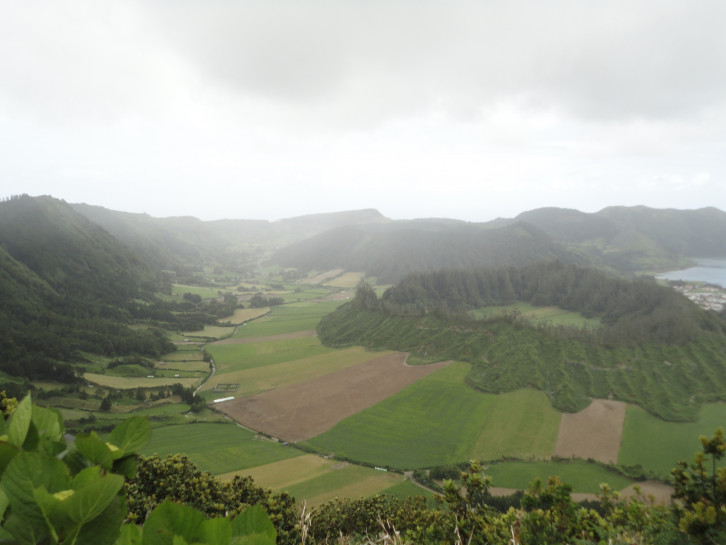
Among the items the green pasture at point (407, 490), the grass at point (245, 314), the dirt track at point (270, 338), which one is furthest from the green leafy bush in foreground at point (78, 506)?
the grass at point (245, 314)

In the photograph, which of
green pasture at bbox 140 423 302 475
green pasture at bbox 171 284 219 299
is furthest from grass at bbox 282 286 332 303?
green pasture at bbox 140 423 302 475

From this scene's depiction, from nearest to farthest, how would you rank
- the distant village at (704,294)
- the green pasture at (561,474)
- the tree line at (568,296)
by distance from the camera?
the green pasture at (561,474) < the tree line at (568,296) < the distant village at (704,294)

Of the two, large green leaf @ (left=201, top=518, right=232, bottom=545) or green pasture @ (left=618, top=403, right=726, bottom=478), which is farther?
green pasture @ (left=618, top=403, right=726, bottom=478)

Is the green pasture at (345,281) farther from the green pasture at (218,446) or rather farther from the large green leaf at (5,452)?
the large green leaf at (5,452)

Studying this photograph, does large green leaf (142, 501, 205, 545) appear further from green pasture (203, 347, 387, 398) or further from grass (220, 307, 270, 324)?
grass (220, 307, 270, 324)

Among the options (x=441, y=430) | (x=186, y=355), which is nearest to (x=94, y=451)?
(x=441, y=430)

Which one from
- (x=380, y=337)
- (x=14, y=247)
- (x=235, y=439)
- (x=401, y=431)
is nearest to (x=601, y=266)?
(x=380, y=337)

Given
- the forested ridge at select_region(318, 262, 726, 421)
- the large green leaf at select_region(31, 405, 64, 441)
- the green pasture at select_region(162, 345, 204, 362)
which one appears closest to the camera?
the large green leaf at select_region(31, 405, 64, 441)

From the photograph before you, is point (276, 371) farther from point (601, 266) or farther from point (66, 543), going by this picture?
point (601, 266)
